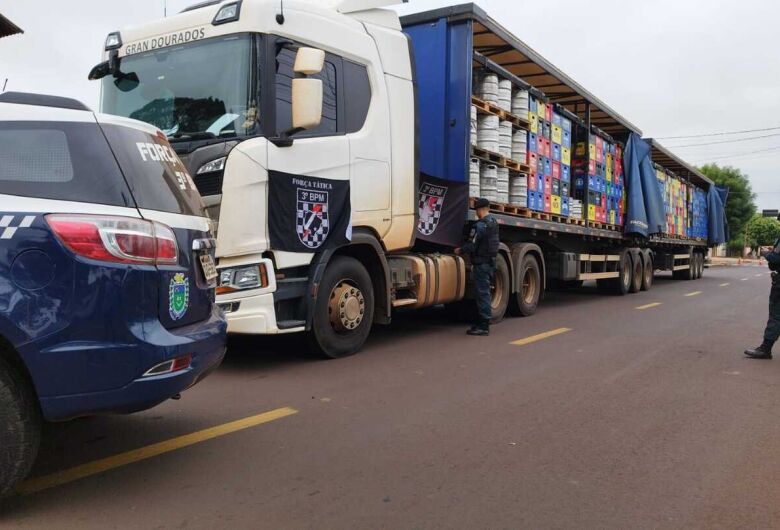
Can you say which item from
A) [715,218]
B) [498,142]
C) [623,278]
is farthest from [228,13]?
[715,218]

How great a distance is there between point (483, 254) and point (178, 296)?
548 centimetres

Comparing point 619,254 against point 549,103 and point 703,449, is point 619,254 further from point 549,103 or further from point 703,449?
point 703,449

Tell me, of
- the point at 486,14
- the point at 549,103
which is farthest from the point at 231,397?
the point at 549,103

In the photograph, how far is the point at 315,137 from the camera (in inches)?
230

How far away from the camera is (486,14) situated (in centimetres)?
802

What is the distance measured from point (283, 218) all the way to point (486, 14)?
4277 mm

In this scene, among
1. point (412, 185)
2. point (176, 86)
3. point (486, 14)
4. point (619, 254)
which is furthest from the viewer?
point (619, 254)

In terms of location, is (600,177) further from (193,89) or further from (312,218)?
(193,89)

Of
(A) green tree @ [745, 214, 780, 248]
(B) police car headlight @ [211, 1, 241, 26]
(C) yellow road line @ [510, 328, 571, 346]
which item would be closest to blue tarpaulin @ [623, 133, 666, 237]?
(C) yellow road line @ [510, 328, 571, 346]

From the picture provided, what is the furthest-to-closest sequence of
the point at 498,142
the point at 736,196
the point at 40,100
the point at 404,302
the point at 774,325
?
the point at 736,196 < the point at 498,142 < the point at 404,302 < the point at 774,325 < the point at 40,100

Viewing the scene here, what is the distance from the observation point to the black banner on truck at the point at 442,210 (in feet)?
25.0

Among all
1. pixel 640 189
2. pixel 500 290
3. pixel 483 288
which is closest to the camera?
pixel 483 288

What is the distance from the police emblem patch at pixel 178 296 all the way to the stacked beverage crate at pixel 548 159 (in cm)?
727

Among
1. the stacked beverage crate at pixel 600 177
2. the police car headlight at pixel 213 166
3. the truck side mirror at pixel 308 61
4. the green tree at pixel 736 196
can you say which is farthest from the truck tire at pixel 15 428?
the green tree at pixel 736 196
